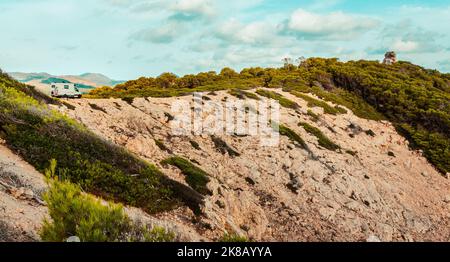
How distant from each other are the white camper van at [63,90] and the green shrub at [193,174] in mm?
16263

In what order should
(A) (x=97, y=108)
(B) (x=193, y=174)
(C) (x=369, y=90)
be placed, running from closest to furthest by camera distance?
(B) (x=193, y=174), (A) (x=97, y=108), (C) (x=369, y=90)

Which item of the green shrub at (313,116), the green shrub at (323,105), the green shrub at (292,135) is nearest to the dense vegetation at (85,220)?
the green shrub at (292,135)

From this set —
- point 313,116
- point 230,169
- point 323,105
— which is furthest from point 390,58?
point 230,169

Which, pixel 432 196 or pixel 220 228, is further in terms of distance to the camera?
pixel 432 196

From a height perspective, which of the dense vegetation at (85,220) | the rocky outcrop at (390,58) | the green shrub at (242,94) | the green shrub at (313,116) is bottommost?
the dense vegetation at (85,220)

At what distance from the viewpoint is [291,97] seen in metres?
56.1

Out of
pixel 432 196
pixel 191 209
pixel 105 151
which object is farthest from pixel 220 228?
pixel 432 196

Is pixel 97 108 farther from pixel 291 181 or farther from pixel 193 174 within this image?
pixel 291 181

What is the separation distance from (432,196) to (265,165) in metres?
20.9

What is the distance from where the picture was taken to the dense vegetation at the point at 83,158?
17.0 metres

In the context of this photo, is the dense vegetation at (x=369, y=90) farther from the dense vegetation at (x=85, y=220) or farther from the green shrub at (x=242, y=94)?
the dense vegetation at (x=85, y=220)

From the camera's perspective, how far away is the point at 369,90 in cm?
6838

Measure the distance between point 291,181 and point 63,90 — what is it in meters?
23.4

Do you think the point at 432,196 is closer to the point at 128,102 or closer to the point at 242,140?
the point at 242,140
